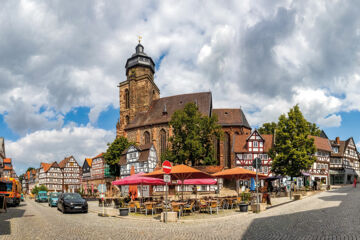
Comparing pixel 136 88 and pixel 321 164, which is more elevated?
pixel 136 88

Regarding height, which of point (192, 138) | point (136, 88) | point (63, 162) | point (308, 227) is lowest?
point (63, 162)

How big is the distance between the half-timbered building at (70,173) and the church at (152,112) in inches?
1832

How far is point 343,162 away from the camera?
201 ft

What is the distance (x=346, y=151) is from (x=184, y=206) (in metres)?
57.8

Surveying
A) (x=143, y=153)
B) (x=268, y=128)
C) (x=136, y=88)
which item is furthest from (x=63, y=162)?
(x=268, y=128)

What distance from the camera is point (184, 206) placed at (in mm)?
16750

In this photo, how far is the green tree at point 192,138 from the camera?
137ft

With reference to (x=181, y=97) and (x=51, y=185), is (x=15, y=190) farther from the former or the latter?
(x=51, y=185)

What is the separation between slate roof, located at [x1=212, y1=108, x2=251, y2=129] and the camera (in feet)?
187

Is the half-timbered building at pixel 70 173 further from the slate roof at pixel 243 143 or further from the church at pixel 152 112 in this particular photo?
the slate roof at pixel 243 143

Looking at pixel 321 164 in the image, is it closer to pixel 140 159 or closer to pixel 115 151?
pixel 140 159

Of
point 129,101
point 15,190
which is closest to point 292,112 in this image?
point 15,190

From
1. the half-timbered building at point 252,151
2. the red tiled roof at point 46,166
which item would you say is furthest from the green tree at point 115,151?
the red tiled roof at point 46,166

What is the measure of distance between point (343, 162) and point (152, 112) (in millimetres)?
40165
